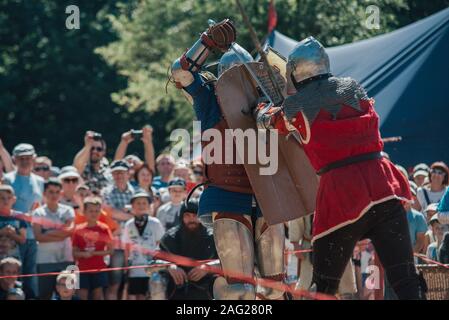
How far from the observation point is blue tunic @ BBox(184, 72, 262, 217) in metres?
7.15

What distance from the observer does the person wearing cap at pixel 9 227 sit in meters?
9.67

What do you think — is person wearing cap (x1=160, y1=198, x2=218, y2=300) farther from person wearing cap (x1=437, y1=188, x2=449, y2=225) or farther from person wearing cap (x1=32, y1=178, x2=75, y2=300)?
person wearing cap (x1=437, y1=188, x2=449, y2=225)

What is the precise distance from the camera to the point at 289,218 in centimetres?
708

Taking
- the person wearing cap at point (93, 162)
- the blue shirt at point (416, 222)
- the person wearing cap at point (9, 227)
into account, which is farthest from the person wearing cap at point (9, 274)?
the blue shirt at point (416, 222)

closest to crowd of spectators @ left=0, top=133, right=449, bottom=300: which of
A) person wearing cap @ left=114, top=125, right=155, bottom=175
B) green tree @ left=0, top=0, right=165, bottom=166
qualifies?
person wearing cap @ left=114, top=125, right=155, bottom=175

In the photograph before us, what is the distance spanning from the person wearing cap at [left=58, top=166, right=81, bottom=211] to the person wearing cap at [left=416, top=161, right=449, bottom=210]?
3.33 metres

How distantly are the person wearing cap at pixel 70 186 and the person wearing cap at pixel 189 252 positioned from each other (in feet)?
5.12

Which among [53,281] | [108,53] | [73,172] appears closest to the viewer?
[53,281]

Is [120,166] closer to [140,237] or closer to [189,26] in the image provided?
[140,237]

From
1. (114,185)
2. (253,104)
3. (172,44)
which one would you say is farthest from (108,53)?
(253,104)

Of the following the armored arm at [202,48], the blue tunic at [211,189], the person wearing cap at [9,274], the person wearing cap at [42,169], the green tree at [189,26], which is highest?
the green tree at [189,26]

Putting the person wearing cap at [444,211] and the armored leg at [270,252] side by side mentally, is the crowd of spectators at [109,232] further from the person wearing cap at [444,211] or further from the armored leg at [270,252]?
the armored leg at [270,252]

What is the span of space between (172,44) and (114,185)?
11.7m
